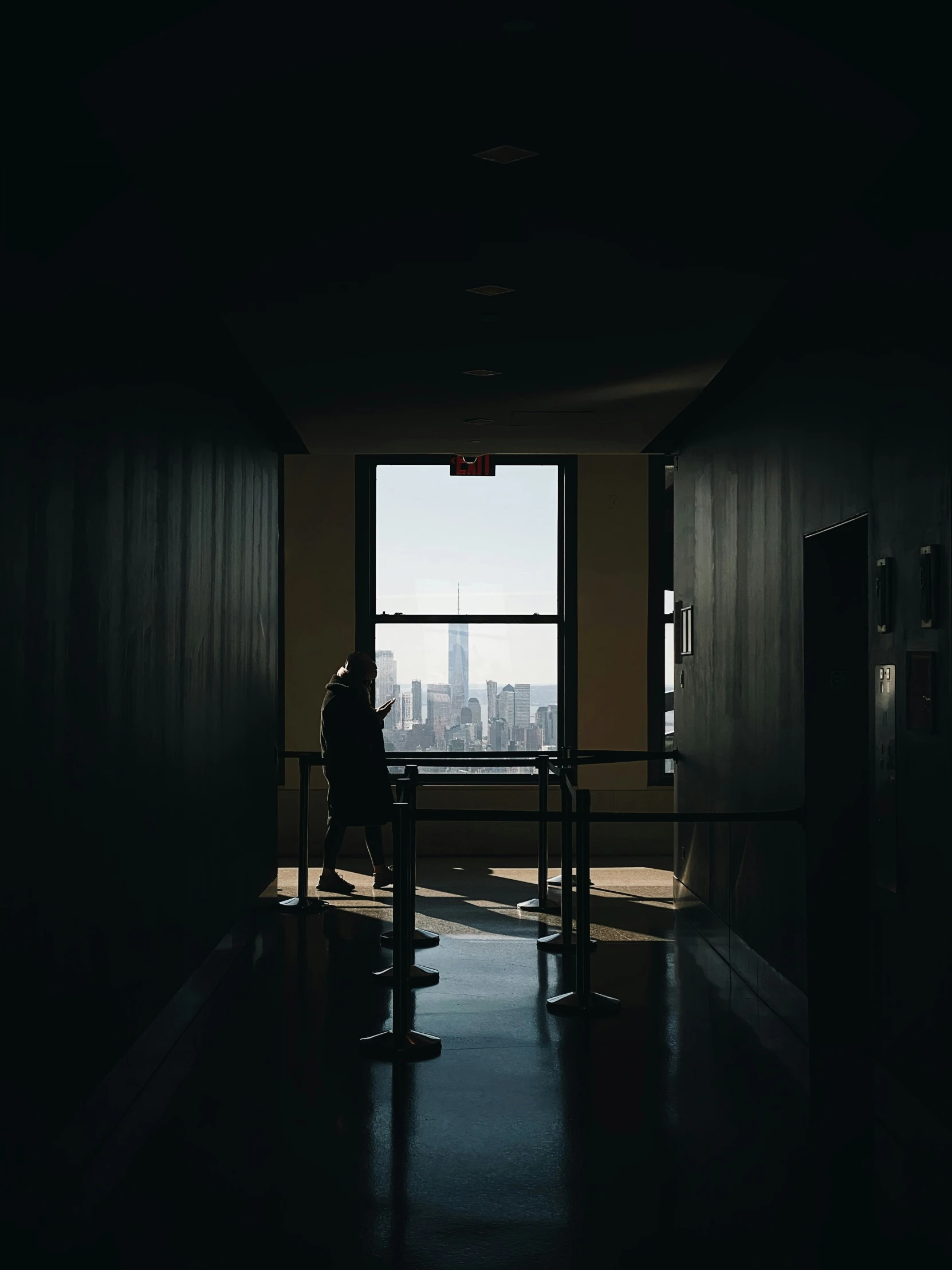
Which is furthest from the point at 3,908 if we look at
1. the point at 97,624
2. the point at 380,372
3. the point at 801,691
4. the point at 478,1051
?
the point at 380,372

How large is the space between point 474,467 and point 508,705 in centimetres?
208

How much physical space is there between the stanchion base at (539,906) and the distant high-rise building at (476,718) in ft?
8.59

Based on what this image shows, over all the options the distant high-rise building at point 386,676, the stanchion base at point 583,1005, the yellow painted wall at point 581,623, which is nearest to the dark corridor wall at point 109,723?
the stanchion base at point 583,1005

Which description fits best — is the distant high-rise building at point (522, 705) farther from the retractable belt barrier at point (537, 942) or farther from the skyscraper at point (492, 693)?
the retractable belt barrier at point (537, 942)

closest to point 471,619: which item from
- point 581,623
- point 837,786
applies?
point 581,623

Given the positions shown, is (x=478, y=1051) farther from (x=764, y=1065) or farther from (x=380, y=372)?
(x=380, y=372)

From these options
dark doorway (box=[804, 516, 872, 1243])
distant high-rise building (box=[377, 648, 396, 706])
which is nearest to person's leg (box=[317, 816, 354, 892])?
distant high-rise building (box=[377, 648, 396, 706])

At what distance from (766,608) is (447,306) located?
2034 mm

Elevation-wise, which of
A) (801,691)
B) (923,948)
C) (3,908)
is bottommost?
(923,948)

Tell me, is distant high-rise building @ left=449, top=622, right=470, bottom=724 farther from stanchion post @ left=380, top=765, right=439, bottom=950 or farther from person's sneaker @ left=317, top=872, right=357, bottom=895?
stanchion post @ left=380, top=765, right=439, bottom=950

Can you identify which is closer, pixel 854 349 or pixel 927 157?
pixel 927 157

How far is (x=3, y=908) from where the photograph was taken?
291 cm

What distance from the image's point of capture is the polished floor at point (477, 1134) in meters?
3.10

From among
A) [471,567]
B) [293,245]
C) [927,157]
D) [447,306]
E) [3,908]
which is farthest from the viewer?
[471,567]
